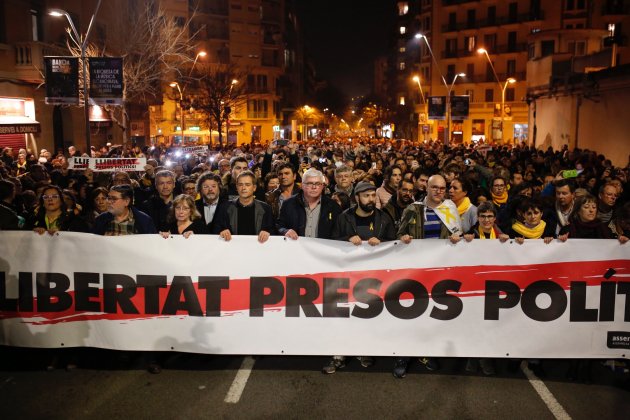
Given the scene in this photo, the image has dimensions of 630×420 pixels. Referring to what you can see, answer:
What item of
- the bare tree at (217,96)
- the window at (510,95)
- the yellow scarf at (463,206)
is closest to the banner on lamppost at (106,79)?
the yellow scarf at (463,206)

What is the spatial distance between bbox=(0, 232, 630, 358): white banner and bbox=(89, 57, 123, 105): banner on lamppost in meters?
12.3

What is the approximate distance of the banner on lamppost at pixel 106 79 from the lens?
17.2m

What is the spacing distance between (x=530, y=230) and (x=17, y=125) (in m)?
22.5

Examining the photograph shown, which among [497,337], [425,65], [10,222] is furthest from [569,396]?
[425,65]

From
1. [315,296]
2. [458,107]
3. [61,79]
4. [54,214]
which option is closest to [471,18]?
[458,107]

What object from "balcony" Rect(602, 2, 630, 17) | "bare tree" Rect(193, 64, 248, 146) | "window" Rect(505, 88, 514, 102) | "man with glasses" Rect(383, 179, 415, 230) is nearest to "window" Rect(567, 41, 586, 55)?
"balcony" Rect(602, 2, 630, 17)

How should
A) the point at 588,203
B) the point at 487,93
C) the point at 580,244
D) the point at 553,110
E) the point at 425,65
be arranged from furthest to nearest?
1. the point at 425,65
2. the point at 487,93
3. the point at 553,110
4. the point at 588,203
5. the point at 580,244

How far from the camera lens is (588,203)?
6.38 metres

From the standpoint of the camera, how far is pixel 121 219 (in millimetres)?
6285

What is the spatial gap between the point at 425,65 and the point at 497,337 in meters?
73.3

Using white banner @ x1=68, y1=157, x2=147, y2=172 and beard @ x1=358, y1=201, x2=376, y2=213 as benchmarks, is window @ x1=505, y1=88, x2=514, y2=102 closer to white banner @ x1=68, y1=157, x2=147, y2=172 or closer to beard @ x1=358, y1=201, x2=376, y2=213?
white banner @ x1=68, y1=157, x2=147, y2=172

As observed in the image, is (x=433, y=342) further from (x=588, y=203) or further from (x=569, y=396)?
(x=588, y=203)

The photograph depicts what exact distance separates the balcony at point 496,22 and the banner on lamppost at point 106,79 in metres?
59.6

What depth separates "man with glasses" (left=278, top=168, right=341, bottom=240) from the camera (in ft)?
21.0
